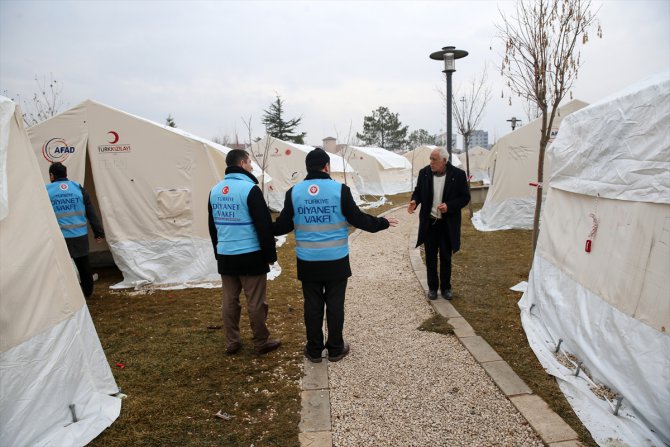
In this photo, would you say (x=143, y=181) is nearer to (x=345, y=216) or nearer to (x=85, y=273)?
(x=85, y=273)

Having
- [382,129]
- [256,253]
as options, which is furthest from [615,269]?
[382,129]

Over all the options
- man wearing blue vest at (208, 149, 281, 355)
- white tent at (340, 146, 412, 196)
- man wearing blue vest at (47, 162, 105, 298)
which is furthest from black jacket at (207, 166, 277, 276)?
white tent at (340, 146, 412, 196)

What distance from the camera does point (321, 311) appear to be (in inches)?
163

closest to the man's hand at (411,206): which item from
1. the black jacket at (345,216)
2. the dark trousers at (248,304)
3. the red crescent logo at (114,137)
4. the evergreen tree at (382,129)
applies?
the black jacket at (345,216)

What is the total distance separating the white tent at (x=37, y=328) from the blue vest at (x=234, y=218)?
132 cm

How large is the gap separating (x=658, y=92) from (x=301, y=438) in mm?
3540

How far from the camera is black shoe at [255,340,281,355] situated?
4383 millimetres

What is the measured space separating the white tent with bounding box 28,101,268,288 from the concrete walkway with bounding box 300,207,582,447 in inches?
131

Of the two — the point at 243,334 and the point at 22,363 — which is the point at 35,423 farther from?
the point at 243,334

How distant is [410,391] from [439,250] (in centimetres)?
255

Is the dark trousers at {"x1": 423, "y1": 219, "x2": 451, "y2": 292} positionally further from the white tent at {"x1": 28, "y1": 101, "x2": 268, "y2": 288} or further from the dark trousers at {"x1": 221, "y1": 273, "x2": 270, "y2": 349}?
the white tent at {"x1": 28, "y1": 101, "x2": 268, "y2": 288}

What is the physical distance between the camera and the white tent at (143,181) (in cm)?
687

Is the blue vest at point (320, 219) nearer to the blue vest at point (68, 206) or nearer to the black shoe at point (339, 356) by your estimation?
the black shoe at point (339, 356)

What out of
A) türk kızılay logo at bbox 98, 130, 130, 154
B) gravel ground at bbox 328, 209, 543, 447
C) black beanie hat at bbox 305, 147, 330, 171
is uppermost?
türk kızılay logo at bbox 98, 130, 130, 154
